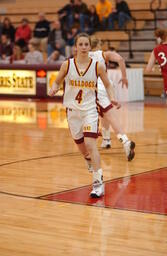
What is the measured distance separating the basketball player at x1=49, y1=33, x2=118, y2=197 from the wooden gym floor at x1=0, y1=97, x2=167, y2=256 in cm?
45

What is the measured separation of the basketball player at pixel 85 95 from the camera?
761 cm

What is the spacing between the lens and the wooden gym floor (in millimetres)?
5789

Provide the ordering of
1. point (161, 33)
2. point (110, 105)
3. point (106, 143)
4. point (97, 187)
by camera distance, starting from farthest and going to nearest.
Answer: point (106, 143)
point (110, 105)
point (161, 33)
point (97, 187)

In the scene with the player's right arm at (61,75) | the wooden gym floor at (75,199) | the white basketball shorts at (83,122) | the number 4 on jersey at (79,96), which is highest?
the player's right arm at (61,75)

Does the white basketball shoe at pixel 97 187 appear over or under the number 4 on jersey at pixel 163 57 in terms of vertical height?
under

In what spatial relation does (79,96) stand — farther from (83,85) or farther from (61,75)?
(61,75)

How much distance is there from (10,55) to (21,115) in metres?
8.04

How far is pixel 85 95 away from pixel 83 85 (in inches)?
4.3

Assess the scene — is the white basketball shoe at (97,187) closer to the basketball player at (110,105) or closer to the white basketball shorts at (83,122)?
the white basketball shorts at (83,122)

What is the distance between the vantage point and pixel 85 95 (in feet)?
25.3

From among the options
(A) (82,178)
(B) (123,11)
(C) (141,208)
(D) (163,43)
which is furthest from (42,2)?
(C) (141,208)

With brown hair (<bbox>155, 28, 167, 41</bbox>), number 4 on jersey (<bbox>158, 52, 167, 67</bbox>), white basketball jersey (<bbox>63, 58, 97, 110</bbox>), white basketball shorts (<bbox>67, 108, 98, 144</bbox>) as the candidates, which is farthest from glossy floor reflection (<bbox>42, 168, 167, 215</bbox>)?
brown hair (<bbox>155, 28, 167, 41</bbox>)

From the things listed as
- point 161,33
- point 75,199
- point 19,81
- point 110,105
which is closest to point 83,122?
point 75,199

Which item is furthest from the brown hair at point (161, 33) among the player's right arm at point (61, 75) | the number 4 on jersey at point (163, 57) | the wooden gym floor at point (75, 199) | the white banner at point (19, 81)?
the white banner at point (19, 81)
